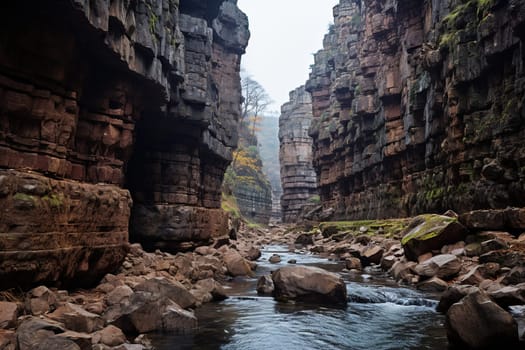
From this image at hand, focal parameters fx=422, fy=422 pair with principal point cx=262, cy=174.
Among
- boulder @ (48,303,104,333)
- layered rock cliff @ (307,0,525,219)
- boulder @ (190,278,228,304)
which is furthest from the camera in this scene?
layered rock cliff @ (307,0,525,219)

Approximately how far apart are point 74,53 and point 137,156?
26.5ft

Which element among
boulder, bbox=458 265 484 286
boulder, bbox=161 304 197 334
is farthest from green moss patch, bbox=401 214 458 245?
boulder, bbox=161 304 197 334

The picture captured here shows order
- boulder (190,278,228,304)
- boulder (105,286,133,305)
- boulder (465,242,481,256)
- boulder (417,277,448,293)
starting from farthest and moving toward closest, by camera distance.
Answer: boulder (465,242,481,256), boulder (417,277,448,293), boulder (190,278,228,304), boulder (105,286,133,305)

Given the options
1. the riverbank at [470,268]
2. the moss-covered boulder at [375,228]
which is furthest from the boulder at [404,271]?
the moss-covered boulder at [375,228]

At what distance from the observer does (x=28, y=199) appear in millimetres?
6879

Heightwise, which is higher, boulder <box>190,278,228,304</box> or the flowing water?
boulder <box>190,278,228,304</box>

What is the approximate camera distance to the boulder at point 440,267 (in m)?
10.6

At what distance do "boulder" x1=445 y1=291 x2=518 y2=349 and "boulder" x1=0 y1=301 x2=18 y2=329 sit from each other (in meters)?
5.83

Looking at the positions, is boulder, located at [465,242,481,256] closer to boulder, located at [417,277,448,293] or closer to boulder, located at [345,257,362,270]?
boulder, located at [417,277,448,293]

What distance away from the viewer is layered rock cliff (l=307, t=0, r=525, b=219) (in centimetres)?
1391

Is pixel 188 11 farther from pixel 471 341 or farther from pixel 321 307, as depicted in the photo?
pixel 471 341


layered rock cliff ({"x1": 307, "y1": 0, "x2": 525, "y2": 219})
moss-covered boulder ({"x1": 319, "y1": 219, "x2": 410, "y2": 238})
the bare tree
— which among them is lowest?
moss-covered boulder ({"x1": 319, "y1": 219, "x2": 410, "y2": 238})

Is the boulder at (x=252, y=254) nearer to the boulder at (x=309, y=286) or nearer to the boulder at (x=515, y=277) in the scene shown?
the boulder at (x=309, y=286)

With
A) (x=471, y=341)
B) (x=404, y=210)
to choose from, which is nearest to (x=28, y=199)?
(x=471, y=341)
